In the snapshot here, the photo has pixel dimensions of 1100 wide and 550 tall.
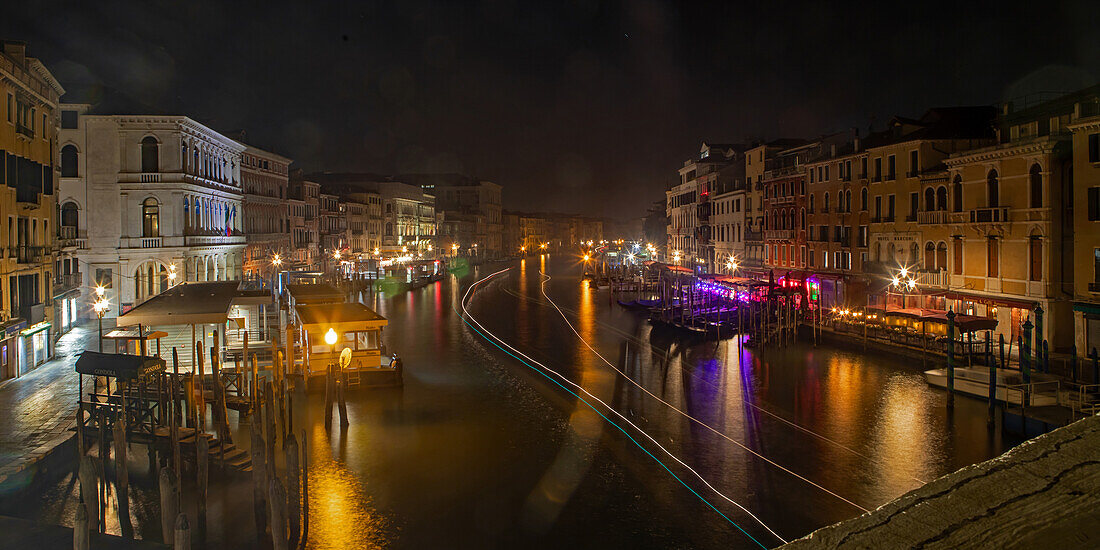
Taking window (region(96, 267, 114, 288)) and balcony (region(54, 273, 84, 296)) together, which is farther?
window (region(96, 267, 114, 288))

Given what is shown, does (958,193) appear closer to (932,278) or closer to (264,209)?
(932,278)

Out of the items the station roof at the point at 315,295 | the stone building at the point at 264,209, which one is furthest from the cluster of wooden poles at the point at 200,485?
the stone building at the point at 264,209

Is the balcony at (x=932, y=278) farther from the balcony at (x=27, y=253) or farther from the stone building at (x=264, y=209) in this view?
the stone building at (x=264, y=209)

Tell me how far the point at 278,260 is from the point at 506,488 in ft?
135

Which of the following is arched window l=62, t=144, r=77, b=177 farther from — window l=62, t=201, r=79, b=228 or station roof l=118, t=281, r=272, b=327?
station roof l=118, t=281, r=272, b=327

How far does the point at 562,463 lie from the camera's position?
1438 centimetres

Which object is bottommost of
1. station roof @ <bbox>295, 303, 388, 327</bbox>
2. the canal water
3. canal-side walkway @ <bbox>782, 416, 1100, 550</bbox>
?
the canal water

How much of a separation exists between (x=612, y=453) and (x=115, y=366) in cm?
1023

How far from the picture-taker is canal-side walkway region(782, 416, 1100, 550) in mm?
1670

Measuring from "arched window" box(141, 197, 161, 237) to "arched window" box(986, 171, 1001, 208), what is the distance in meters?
34.4

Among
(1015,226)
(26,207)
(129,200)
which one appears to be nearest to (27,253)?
(26,207)

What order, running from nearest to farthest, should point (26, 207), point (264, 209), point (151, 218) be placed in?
1. point (26, 207)
2. point (151, 218)
3. point (264, 209)

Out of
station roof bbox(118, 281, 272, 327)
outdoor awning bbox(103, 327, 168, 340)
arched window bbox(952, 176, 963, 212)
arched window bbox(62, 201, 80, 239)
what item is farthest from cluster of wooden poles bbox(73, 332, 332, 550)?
arched window bbox(952, 176, 963, 212)

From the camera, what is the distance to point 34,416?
1553cm
